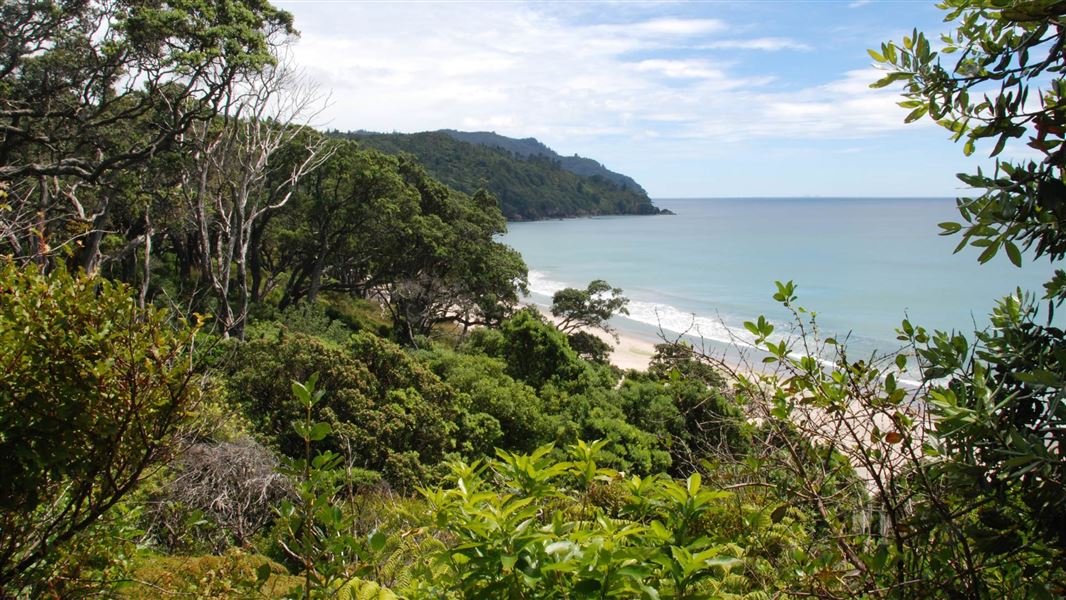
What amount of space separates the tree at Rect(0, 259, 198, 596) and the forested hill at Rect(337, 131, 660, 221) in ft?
317

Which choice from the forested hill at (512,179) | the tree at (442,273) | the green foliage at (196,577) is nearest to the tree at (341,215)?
the tree at (442,273)

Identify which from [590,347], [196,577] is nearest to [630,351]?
[590,347]

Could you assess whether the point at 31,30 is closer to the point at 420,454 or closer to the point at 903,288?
the point at 420,454

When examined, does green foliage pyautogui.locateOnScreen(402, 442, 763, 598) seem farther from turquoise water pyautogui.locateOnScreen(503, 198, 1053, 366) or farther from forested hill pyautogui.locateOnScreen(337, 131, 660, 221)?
forested hill pyautogui.locateOnScreen(337, 131, 660, 221)

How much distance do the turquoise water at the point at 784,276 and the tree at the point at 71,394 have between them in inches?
464

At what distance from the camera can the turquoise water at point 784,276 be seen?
34.8 metres

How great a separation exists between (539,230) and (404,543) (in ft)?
350

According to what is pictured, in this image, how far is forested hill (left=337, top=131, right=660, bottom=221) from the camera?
10850 centimetres

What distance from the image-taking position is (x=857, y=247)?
74.5m

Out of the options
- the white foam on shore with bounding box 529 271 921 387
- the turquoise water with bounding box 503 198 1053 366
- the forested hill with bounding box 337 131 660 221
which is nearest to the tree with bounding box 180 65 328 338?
the turquoise water with bounding box 503 198 1053 366

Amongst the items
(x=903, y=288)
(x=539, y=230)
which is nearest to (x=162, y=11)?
(x=903, y=288)

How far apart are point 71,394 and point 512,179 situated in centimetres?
12559

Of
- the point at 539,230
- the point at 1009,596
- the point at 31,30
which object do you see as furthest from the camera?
the point at 539,230

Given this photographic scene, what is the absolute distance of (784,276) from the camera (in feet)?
164
